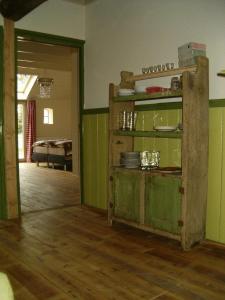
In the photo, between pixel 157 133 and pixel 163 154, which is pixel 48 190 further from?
pixel 157 133

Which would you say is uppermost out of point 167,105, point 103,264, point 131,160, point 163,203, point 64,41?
point 64,41

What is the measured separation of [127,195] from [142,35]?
188 centimetres

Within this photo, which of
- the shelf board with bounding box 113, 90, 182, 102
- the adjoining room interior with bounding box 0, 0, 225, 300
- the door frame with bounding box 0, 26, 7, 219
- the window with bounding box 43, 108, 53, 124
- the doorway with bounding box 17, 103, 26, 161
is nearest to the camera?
the adjoining room interior with bounding box 0, 0, 225, 300

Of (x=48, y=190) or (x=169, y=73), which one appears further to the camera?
(x=48, y=190)

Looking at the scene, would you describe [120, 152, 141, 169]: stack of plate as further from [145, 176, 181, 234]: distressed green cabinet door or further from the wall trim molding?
the wall trim molding

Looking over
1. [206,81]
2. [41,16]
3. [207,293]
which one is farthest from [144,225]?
[41,16]

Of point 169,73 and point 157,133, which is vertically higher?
point 169,73

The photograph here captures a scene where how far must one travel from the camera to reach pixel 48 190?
19.3 ft

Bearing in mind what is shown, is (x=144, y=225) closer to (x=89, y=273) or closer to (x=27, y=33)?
(x=89, y=273)

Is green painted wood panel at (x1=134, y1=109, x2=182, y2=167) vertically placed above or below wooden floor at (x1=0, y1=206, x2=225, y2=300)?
above

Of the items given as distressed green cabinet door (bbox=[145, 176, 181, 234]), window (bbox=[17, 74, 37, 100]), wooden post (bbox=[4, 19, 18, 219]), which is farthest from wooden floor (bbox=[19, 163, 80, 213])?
window (bbox=[17, 74, 37, 100])

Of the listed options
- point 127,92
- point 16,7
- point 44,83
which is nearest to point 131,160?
point 127,92

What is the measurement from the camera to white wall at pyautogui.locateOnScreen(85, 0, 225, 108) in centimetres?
305

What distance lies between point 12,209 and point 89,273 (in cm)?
193
